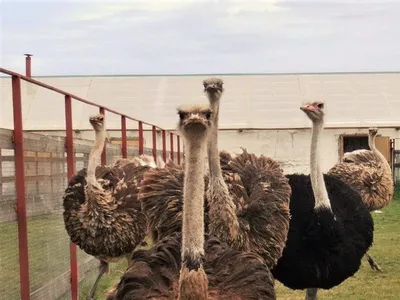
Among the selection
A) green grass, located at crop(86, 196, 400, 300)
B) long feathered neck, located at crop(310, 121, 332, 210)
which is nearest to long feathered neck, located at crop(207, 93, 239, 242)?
long feathered neck, located at crop(310, 121, 332, 210)

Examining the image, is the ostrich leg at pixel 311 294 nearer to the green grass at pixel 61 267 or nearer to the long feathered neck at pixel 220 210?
the green grass at pixel 61 267

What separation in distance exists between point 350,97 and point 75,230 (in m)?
17.8

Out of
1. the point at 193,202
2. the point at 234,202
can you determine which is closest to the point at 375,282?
the point at 234,202

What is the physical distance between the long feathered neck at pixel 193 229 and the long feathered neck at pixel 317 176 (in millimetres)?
2267

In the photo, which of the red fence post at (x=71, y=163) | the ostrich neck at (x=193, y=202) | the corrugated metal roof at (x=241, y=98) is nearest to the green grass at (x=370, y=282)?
the red fence post at (x=71, y=163)

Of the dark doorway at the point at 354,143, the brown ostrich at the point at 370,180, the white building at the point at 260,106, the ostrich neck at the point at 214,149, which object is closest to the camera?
the ostrich neck at the point at 214,149

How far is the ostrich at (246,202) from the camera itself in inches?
171

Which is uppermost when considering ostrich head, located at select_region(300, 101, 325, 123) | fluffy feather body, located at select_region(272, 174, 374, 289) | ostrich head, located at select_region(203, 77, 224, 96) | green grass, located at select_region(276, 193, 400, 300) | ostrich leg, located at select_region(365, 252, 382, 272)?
ostrich head, located at select_region(203, 77, 224, 96)

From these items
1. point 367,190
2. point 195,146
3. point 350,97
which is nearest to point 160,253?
point 195,146

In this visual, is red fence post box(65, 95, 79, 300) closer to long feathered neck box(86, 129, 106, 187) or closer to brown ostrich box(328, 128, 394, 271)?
long feathered neck box(86, 129, 106, 187)

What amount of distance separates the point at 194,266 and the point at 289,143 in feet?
55.0

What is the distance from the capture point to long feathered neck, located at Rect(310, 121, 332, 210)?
5.44 metres

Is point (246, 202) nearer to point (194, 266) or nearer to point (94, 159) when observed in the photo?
point (194, 266)

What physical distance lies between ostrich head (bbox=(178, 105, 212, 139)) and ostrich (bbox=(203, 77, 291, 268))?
98cm
